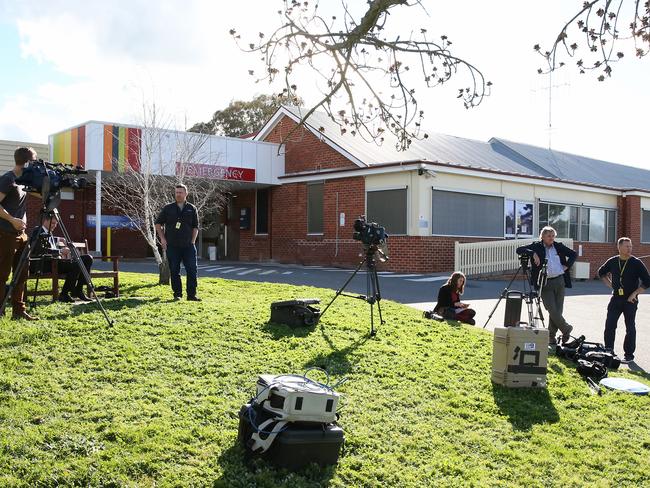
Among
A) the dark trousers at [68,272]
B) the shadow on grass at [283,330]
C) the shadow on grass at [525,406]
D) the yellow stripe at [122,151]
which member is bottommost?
the shadow on grass at [525,406]

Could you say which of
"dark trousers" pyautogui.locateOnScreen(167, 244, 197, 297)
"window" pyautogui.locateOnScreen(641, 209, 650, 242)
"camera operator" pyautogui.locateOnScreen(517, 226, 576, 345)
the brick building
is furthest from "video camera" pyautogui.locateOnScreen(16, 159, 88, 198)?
"window" pyautogui.locateOnScreen(641, 209, 650, 242)

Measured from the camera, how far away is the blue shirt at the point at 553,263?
9.14 metres

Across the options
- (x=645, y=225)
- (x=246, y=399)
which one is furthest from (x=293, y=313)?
(x=645, y=225)

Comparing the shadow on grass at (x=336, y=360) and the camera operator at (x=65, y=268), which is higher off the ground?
the camera operator at (x=65, y=268)

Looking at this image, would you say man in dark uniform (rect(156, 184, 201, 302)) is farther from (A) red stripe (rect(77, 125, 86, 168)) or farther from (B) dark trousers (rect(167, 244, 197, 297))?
(A) red stripe (rect(77, 125, 86, 168))

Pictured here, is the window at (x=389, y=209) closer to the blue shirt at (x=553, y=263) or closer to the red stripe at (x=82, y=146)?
the red stripe at (x=82, y=146)

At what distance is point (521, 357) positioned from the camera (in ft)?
22.2

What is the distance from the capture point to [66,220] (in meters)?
23.3

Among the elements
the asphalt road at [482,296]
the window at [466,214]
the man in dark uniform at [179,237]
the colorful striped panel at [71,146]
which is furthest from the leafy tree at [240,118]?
the man in dark uniform at [179,237]

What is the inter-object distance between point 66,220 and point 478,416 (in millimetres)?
A: 20697

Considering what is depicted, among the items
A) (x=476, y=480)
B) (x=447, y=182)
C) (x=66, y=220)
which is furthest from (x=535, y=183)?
(x=476, y=480)

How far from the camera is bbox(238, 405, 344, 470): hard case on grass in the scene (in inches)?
172

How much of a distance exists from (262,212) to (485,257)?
381 inches

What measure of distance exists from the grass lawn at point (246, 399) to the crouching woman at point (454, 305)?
138 cm
